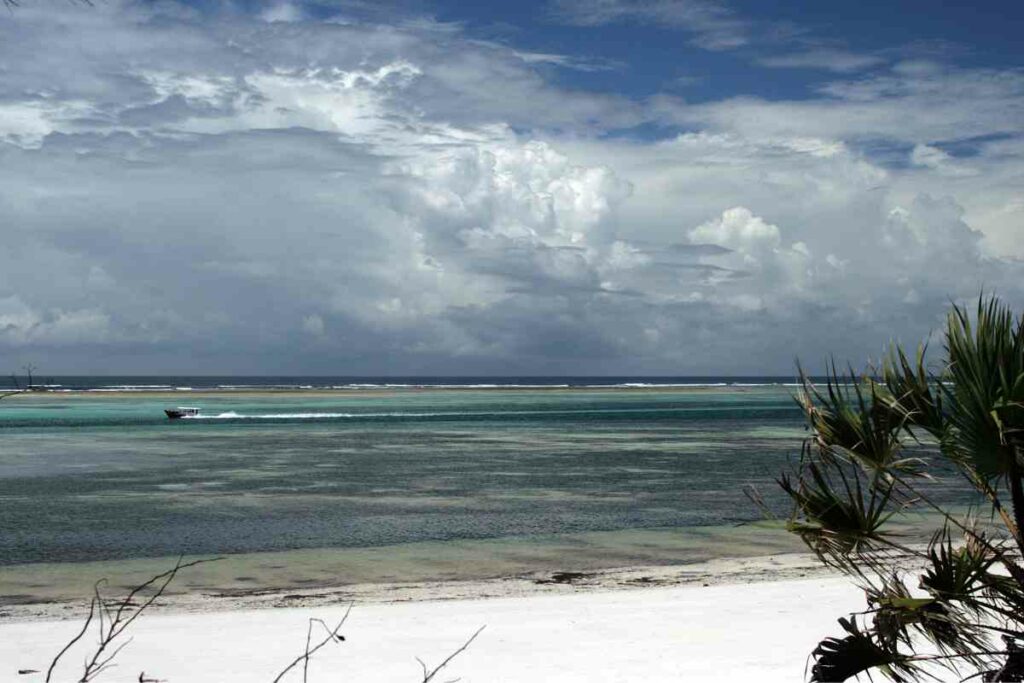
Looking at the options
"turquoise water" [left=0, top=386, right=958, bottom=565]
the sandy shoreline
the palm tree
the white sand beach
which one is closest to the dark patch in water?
the sandy shoreline

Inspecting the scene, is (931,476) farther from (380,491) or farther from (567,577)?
(380,491)

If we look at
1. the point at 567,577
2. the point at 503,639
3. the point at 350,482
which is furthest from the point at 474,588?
the point at 350,482

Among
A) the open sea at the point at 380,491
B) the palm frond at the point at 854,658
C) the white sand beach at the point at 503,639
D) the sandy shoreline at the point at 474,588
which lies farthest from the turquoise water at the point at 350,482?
the sandy shoreline at the point at 474,588

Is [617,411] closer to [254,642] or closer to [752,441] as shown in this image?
[752,441]

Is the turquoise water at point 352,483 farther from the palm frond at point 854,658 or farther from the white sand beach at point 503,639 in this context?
the palm frond at point 854,658

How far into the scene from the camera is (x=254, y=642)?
10750 mm

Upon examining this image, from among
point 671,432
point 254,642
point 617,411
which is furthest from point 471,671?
point 617,411

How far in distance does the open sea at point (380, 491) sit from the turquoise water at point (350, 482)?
0.23 feet

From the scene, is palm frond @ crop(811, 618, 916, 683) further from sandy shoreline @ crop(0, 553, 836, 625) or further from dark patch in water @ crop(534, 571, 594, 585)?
dark patch in water @ crop(534, 571, 594, 585)

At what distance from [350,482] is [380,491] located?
8.58ft

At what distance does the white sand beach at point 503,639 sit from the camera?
31.5 feet

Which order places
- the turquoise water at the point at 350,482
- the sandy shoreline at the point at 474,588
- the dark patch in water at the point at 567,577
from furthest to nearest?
the turquoise water at the point at 350,482, the dark patch in water at the point at 567,577, the sandy shoreline at the point at 474,588

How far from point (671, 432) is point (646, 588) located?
137 ft

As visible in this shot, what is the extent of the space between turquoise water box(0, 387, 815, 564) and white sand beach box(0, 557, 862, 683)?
12.7ft
